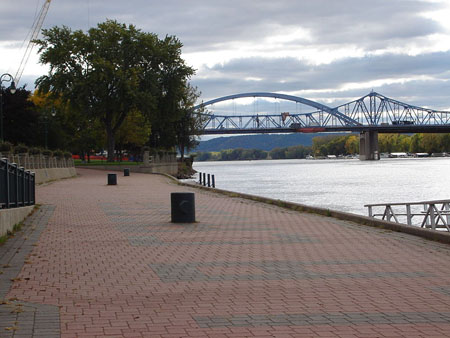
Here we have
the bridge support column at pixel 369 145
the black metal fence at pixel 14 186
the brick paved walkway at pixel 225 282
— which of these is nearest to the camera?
the brick paved walkway at pixel 225 282

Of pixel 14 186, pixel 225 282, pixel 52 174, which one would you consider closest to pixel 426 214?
pixel 14 186

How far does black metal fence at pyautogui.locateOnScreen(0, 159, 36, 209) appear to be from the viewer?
13.1m

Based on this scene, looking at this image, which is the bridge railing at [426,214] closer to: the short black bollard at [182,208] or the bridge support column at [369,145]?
the short black bollard at [182,208]

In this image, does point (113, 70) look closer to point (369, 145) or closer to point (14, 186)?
point (14, 186)

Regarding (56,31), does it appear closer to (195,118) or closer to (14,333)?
(195,118)

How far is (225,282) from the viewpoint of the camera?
853 centimetres

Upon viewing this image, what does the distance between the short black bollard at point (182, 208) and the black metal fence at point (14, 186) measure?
11.7 ft

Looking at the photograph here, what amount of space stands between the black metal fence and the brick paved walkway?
3.00ft

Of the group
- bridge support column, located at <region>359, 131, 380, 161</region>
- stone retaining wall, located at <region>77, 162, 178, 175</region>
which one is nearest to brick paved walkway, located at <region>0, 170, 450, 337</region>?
stone retaining wall, located at <region>77, 162, 178, 175</region>

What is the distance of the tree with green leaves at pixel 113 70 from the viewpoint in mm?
→ 65750

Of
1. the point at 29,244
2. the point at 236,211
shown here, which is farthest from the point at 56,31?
the point at 29,244

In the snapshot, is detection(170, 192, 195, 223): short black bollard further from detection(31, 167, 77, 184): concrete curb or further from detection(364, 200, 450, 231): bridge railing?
detection(31, 167, 77, 184): concrete curb

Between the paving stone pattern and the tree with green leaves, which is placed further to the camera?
the tree with green leaves

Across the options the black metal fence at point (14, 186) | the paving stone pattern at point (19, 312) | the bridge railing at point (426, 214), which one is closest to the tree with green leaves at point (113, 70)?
the bridge railing at point (426, 214)
